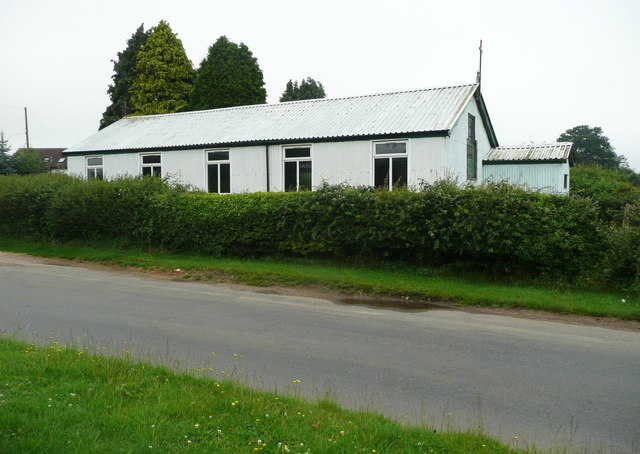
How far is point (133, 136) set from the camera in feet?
92.3

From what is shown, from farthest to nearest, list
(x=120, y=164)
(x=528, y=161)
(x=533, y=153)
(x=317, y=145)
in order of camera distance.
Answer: (x=120, y=164) → (x=533, y=153) → (x=528, y=161) → (x=317, y=145)

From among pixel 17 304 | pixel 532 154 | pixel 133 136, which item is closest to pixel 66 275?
pixel 17 304

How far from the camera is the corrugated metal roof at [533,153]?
73.8ft

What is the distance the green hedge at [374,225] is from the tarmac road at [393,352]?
10.4ft

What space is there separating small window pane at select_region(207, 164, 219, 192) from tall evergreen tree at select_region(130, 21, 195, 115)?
74.0 ft

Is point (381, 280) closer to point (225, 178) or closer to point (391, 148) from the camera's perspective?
point (391, 148)

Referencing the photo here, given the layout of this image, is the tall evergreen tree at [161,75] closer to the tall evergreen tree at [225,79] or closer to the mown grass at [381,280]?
the tall evergreen tree at [225,79]

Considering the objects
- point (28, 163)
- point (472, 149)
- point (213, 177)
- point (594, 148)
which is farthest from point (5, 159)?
point (594, 148)

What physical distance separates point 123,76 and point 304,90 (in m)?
17.6

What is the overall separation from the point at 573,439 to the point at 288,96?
5521cm

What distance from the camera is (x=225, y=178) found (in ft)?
78.1

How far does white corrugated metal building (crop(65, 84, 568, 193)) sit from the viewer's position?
19.9m

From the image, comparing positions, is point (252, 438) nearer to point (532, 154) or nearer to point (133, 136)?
point (532, 154)

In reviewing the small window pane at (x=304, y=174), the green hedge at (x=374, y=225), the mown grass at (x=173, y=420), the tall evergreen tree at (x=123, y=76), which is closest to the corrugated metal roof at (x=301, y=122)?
the small window pane at (x=304, y=174)
